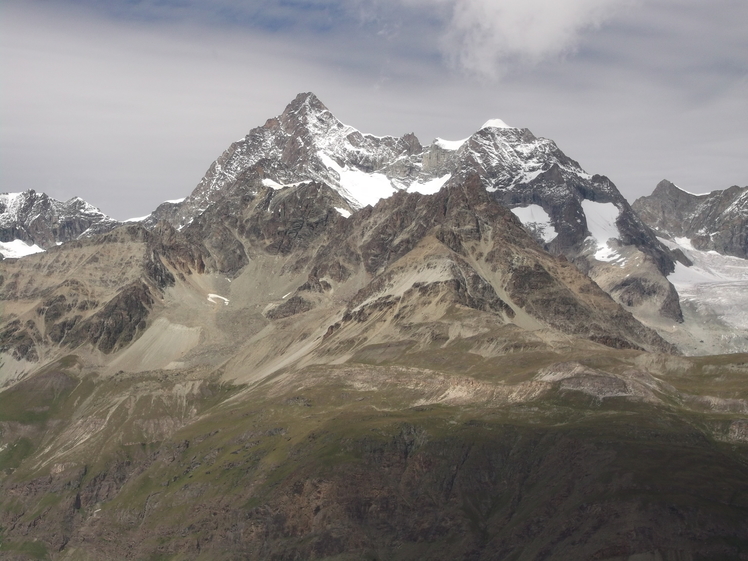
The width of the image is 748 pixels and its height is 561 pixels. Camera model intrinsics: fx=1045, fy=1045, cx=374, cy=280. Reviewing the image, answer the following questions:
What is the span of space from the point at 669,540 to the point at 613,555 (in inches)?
427

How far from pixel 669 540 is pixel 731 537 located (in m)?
11.4

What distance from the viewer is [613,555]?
650 feet

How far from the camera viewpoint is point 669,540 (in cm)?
19725

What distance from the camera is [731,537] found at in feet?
643

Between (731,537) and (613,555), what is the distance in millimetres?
22142
